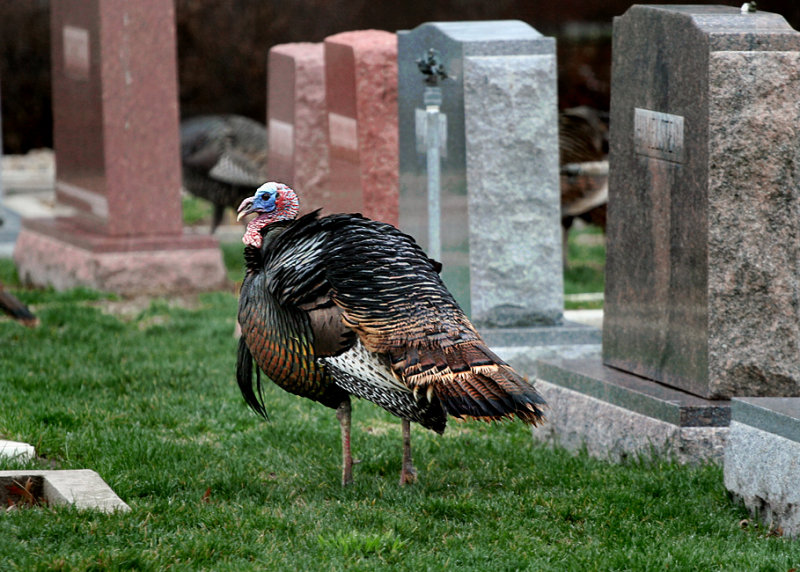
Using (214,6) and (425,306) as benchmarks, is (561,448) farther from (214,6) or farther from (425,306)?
(214,6)

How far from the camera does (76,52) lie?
460 inches

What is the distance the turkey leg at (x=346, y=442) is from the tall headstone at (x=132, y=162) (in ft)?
19.5

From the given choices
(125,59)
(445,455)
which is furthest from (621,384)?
(125,59)

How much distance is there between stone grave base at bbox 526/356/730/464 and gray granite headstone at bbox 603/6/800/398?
0.14 metres

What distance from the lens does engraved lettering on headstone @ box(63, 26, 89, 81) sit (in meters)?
11.4

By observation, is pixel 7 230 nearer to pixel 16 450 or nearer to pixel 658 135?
pixel 16 450

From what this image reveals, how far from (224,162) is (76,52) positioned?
2170mm

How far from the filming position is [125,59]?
11.0m

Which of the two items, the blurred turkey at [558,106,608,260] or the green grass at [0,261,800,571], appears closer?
the green grass at [0,261,800,571]

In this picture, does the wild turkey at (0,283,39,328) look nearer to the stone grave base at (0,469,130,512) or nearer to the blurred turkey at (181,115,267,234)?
the stone grave base at (0,469,130,512)

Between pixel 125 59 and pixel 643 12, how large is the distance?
239 inches

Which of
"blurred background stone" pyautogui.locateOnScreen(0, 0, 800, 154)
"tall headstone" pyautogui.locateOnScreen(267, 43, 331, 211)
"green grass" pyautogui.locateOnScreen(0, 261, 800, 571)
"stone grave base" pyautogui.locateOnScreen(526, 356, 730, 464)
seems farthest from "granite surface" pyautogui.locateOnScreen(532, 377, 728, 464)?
"blurred background stone" pyautogui.locateOnScreen(0, 0, 800, 154)

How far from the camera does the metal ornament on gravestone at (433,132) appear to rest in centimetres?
734

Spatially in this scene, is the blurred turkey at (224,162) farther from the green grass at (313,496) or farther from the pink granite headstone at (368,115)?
the green grass at (313,496)
